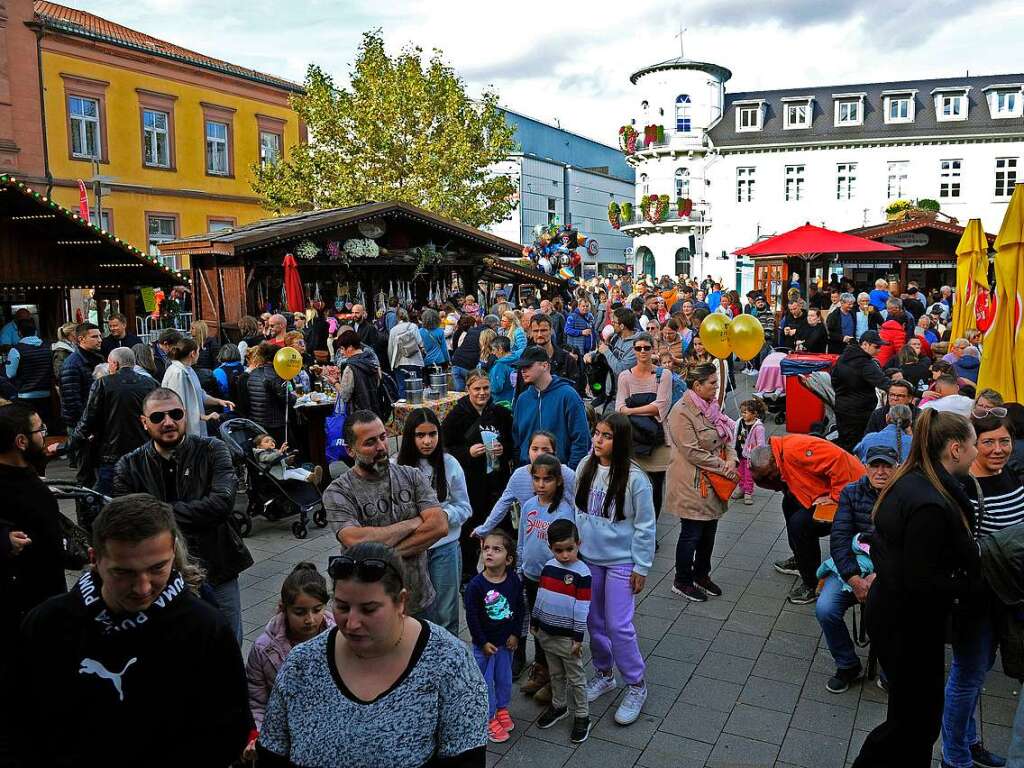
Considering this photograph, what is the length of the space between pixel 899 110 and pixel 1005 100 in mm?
4848

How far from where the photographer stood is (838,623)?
4.93 meters

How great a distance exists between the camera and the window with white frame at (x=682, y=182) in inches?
1845

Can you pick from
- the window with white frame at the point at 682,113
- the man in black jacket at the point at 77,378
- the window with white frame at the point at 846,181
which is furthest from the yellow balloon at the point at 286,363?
the window with white frame at the point at 682,113

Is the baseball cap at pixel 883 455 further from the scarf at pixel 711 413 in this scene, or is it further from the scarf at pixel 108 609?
the scarf at pixel 108 609

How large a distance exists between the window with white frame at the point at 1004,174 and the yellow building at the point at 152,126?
33900 millimetres

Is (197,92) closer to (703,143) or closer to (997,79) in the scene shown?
(703,143)

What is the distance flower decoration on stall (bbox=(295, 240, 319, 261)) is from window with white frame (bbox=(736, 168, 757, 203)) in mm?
32839

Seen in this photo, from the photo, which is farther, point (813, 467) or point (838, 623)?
point (813, 467)

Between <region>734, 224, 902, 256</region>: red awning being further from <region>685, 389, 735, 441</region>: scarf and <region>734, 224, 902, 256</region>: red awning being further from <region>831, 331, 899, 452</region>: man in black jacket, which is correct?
<region>685, 389, 735, 441</region>: scarf

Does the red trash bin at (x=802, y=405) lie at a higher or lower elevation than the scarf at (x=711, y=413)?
lower

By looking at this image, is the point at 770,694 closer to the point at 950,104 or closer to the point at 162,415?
the point at 162,415

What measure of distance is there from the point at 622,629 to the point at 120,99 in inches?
1130

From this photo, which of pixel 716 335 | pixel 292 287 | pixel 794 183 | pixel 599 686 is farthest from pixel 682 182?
pixel 599 686

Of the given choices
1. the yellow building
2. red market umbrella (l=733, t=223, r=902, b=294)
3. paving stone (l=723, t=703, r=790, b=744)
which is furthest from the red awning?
the yellow building
